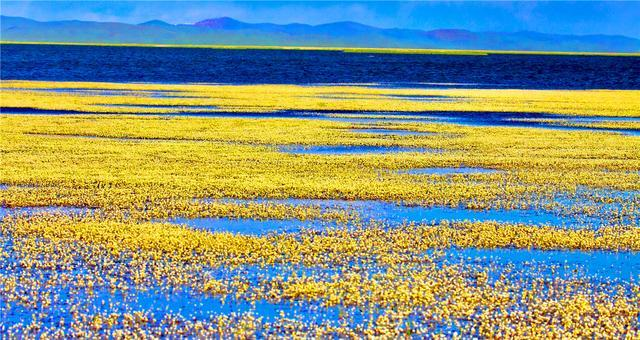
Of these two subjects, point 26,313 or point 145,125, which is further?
point 145,125

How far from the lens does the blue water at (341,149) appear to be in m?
32.9

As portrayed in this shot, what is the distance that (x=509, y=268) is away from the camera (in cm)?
1727

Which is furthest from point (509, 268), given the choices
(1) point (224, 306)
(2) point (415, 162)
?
(2) point (415, 162)

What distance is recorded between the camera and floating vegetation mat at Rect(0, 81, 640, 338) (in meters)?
14.4

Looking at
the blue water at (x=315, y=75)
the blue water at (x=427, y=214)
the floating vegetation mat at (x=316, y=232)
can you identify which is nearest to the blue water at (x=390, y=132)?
the floating vegetation mat at (x=316, y=232)

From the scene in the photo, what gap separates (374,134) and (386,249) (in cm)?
2110

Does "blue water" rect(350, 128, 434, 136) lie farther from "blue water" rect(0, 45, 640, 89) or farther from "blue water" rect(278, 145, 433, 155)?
"blue water" rect(0, 45, 640, 89)

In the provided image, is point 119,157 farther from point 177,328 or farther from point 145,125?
point 177,328

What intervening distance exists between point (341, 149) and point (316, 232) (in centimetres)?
1420

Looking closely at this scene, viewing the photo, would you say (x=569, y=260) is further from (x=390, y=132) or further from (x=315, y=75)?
(x=315, y=75)

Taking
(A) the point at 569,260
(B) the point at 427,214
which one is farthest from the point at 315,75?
(A) the point at 569,260

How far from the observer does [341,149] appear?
33.9m

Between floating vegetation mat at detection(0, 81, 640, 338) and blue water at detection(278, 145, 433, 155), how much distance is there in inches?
7.4

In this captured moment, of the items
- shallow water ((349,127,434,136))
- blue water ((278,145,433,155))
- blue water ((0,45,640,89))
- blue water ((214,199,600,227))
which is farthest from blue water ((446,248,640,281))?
blue water ((0,45,640,89))
